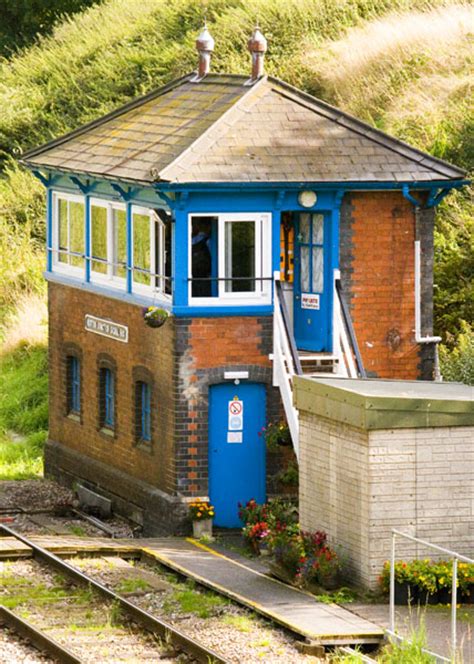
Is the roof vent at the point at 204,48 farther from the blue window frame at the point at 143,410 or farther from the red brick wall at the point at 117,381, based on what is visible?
the blue window frame at the point at 143,410

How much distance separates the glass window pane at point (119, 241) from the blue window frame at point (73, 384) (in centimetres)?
238

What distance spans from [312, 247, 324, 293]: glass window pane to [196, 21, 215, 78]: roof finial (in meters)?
3.75

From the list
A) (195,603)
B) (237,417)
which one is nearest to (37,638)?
(195,603)

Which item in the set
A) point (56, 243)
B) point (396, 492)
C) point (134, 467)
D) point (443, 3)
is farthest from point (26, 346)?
point (396, 492)

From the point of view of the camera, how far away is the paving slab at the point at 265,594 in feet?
57.3

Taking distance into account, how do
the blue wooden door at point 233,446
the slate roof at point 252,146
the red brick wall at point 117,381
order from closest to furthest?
the slate roof at point 252,146, the blue wooden door at point 233,446, the red brick wall at point 117,381

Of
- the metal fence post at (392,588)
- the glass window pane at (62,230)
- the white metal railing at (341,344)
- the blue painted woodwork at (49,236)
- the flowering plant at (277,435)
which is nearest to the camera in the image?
the metal fence post at (392,588)

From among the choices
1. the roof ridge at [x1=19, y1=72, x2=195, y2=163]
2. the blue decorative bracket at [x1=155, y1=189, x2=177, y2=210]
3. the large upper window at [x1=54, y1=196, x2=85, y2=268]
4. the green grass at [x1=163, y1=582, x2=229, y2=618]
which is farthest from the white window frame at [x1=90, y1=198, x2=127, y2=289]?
the green grass at [x1=163, y1=582, x2=229, y2=618]

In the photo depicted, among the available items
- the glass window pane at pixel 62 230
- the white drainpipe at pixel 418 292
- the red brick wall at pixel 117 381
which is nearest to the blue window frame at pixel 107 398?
the red brick wall at pixel 117 381

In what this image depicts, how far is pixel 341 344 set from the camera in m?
23.8

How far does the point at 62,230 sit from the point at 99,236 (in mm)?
1661

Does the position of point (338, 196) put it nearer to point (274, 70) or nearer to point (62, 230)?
point (62, 230)

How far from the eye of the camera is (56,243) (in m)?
28.0

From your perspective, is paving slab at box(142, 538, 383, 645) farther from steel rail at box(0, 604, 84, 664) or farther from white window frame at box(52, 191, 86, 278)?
white window frame at box(52, 191, 86, 278)
